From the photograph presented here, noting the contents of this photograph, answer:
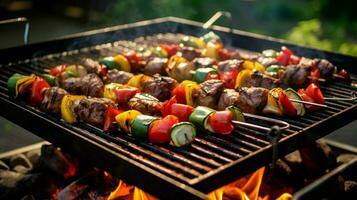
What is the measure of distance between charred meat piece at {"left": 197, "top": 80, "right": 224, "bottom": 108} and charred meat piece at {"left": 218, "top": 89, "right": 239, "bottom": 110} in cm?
A: 4

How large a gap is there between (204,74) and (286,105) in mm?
877

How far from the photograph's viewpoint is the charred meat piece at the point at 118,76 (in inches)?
172

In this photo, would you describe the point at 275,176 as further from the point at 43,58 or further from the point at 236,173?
the point at 43,58

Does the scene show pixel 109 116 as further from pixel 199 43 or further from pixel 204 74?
pixel 199 43

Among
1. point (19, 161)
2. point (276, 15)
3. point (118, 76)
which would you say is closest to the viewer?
point (118, 76)

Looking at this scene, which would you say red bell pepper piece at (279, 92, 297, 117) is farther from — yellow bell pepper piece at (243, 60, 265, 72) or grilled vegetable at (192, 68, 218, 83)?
yellow bell pepper piece at (243, 60, 265, 72)

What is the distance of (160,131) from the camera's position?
329cm

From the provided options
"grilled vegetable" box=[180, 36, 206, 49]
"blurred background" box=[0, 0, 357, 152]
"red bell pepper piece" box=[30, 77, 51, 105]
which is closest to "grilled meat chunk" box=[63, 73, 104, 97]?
"red bell pepper piece" box=[30, 77, 51, 105]

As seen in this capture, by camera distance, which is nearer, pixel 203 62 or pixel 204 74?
pixel 204 74

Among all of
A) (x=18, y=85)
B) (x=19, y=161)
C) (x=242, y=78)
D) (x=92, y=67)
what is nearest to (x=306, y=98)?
(x=242, y=78)

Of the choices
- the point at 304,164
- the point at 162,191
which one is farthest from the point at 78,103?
the point at 304,164

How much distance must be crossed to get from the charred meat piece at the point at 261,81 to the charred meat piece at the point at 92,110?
4.00 feet

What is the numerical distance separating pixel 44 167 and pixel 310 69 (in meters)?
2.56

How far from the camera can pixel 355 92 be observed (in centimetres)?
424
